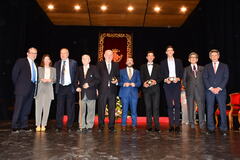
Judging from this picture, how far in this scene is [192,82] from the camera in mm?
4730

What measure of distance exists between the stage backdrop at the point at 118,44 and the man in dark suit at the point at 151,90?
534 centimetres

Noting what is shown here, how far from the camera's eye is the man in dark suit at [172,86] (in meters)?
4.12

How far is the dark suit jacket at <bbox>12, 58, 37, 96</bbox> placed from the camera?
160 inches

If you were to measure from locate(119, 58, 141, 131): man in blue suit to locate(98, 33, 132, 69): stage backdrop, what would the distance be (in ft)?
16.6

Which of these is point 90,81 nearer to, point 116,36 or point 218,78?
point 218,78

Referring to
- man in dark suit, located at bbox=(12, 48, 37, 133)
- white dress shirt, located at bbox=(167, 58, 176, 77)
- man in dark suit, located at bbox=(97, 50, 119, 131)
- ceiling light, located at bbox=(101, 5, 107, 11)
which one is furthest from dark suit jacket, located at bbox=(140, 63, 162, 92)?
ceiling light, located at bbox=(101, 5, 107, 11)

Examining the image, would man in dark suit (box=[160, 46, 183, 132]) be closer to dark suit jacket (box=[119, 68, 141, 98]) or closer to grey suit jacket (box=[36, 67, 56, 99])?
dark suit jacket (box=[119, 68, 141, 98])

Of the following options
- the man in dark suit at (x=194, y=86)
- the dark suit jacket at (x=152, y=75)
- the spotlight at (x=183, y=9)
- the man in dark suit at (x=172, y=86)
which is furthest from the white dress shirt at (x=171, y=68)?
the spotlight at (x=183, y=9)

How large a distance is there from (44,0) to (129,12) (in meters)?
2.75

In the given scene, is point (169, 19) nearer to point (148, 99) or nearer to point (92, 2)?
point (92, 2)

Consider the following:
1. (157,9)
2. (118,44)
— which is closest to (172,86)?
(157,9)

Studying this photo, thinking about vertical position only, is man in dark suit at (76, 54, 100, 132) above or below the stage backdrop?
below

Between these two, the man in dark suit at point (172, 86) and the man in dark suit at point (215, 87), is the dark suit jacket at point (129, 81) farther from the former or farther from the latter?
the man in dark suit at point (215, 87)

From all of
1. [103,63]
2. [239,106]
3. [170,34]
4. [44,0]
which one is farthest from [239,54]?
[44,0]
